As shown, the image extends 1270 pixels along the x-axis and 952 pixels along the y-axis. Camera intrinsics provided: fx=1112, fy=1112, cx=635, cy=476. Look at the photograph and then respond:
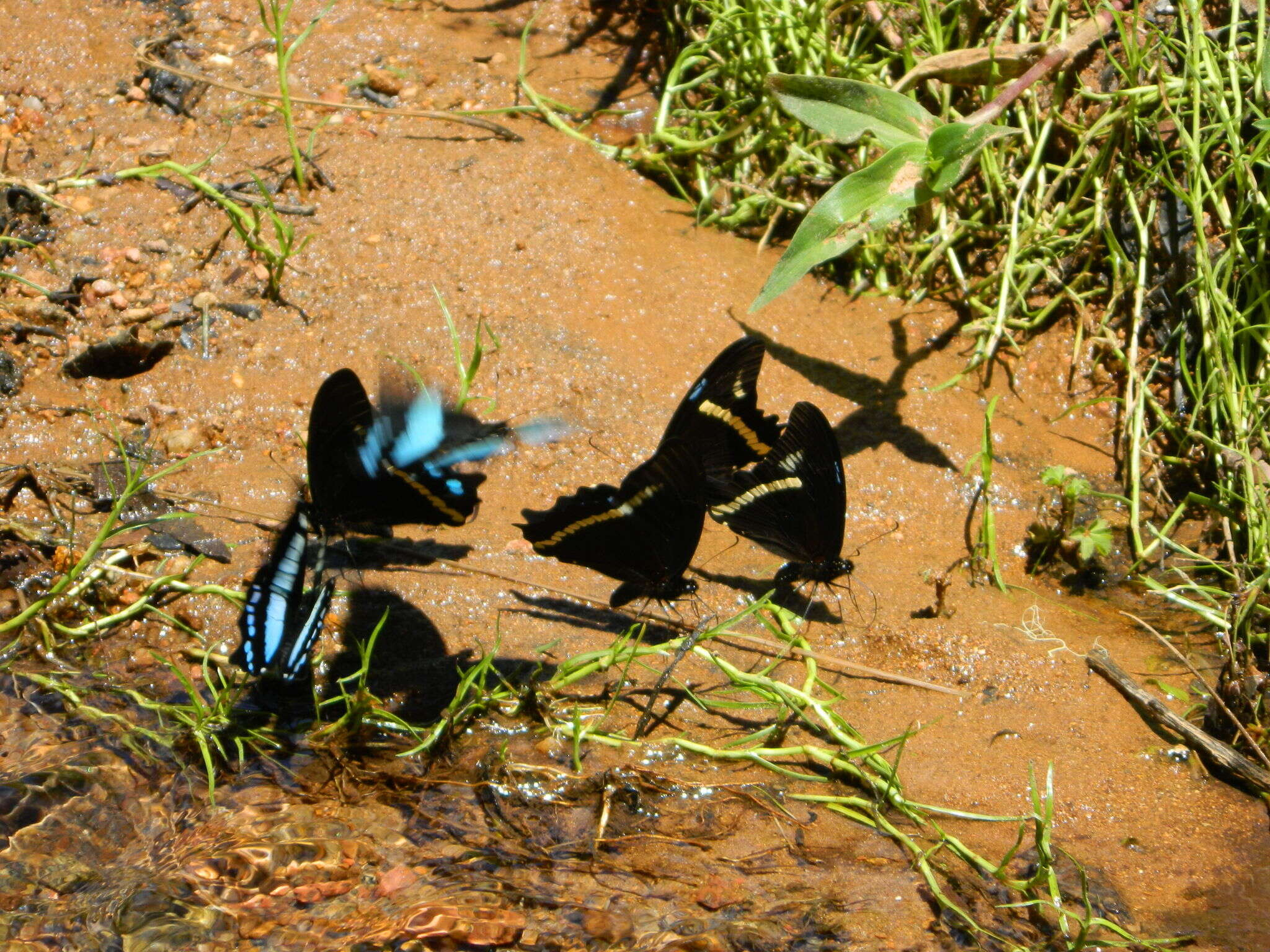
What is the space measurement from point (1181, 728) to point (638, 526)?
5.17 ft

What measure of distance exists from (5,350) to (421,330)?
4.55 feet

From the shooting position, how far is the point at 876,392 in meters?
4.11

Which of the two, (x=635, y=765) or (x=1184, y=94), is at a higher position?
(x=1184, y=94)

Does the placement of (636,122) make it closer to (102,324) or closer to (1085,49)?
(1085,49)

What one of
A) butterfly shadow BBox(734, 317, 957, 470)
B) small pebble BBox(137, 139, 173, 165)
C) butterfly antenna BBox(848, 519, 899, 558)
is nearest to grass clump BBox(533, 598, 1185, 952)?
butterfly antenna BBox(848, 519, 899, 558)

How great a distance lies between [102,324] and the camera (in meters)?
3.96

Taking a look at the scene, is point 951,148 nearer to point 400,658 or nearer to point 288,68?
point 400,658

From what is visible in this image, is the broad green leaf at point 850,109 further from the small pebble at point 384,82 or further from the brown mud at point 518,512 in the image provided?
the small pebble at point 384,82

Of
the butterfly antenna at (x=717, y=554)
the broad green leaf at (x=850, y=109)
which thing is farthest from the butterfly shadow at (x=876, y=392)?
the broad green leaf at (x=850, y=109)

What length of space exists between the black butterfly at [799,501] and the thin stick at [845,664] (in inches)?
9.1

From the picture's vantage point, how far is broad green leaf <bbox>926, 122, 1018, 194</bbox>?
3318mm

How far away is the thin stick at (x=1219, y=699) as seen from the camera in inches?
115

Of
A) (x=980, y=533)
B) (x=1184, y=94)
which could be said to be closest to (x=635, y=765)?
(x=980, y=533)

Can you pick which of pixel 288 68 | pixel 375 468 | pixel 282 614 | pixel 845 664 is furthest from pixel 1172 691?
pixel 288 68
